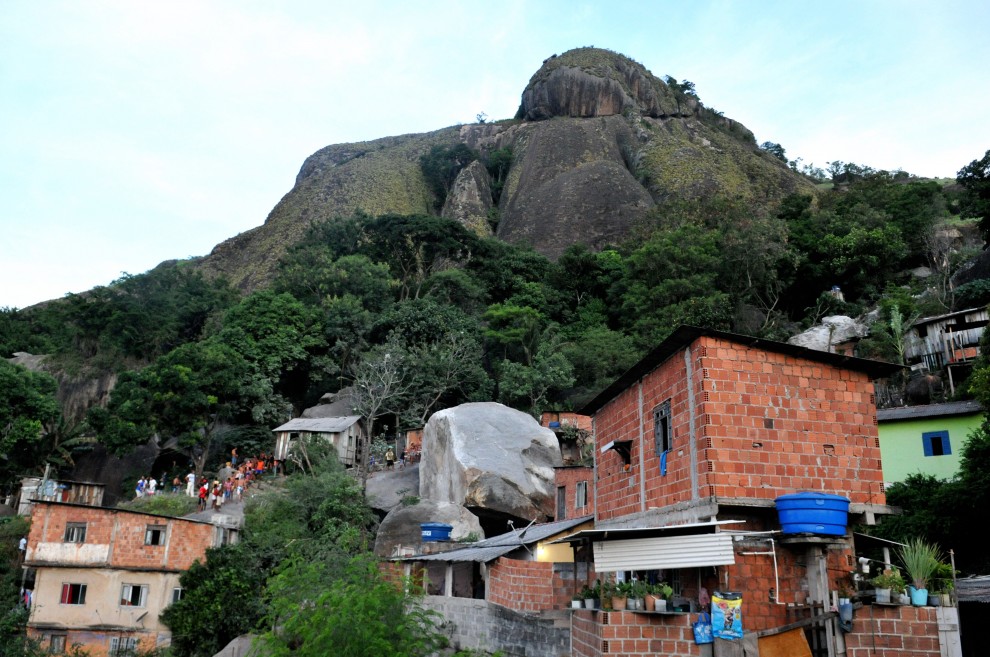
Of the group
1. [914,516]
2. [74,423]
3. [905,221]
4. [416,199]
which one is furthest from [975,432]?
[416,199]

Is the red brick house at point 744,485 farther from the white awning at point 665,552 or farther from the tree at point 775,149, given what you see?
the tree at point 775,149

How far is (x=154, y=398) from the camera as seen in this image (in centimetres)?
3167

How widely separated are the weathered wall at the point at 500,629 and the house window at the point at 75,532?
12.3m

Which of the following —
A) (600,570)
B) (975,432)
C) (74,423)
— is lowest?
(600,570)

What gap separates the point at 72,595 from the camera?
2325 cm

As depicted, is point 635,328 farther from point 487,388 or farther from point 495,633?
point 495,633

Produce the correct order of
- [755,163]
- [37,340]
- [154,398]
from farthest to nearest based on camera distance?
[755,163], [37,340], [154,398]

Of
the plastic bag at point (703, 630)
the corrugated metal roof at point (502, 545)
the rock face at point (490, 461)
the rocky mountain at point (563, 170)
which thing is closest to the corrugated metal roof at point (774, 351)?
the plastic bag at point (703, 630)

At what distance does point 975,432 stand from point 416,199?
59.3 m

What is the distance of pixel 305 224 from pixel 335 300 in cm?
3203

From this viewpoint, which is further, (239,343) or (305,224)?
(305,224)

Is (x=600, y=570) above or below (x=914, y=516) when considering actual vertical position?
below

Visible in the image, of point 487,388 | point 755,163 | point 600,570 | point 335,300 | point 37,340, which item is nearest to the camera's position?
point 600,570

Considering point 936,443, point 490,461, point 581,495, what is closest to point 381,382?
point 490,461
